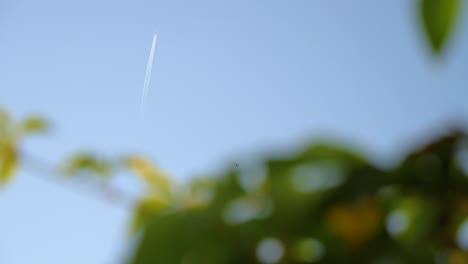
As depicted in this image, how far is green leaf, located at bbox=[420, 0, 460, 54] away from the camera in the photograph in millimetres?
193

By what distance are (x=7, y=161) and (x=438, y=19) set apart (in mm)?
1223

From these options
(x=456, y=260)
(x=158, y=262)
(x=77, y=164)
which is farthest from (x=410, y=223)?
(x=77, y=164)

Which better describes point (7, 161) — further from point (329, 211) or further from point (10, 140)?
point (329, 211)

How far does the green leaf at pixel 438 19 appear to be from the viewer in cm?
19

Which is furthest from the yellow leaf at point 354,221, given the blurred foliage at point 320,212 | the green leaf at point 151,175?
the green leaf at point 151,175

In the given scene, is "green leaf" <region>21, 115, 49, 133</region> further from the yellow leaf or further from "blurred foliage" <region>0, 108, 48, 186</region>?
the yellow leaf

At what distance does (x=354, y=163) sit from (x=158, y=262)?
0.35ft

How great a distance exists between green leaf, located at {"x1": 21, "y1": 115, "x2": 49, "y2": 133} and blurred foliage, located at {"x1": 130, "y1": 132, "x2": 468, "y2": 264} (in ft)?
4.32

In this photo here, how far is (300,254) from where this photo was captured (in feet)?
0.73

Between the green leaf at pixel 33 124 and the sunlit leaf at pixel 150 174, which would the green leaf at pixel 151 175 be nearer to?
the sunlit leaf at pixel 150 174

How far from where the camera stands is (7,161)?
3.94 ft

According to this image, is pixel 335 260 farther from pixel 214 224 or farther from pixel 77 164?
pixel 77 164

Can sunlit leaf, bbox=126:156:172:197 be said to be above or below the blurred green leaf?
above

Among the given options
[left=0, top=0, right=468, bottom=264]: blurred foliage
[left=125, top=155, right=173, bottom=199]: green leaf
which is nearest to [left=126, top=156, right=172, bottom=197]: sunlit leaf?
[left=125, top=155, right=173, bottom=199]: green leaf
